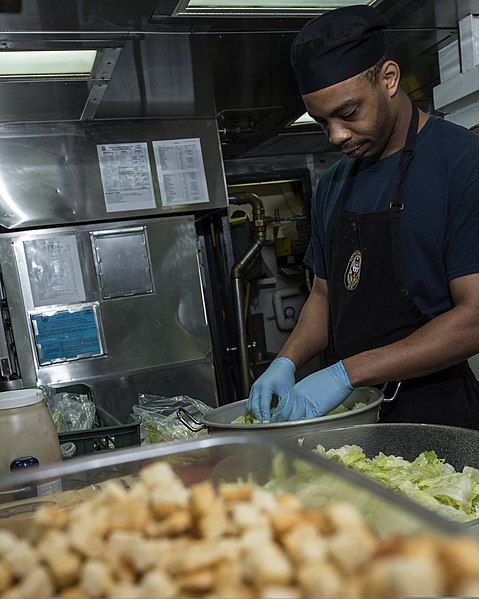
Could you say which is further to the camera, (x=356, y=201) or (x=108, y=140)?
(x=108, y=140)

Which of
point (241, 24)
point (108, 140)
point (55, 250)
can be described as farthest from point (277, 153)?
point (241, 24)

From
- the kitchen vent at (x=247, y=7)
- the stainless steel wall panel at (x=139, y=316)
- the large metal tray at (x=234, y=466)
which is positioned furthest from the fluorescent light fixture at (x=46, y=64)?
the large metal tray at (x=234, y=466)

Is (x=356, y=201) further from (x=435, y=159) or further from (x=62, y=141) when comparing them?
(x=62, y=141)

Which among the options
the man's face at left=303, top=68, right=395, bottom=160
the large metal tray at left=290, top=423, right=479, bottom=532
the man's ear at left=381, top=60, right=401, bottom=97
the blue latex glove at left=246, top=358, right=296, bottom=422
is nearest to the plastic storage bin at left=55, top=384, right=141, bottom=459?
the blue latex glove at left=246, top=358, right=296, bottom=422

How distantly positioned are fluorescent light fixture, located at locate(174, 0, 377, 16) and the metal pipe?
207cm

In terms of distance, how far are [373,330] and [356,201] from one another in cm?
45

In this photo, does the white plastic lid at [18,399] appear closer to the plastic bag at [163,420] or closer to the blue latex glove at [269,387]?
the blue latex glove at [269,387]

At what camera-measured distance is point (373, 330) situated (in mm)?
2000

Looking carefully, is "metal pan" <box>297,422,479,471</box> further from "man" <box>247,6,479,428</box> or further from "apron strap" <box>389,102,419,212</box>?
"apron strap" <box>389,102,419,212</box>

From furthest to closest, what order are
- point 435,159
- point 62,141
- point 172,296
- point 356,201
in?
point 172,296 → point 62,141 → point 356,201 → point 435,159

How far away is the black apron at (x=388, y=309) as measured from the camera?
6.33 ft

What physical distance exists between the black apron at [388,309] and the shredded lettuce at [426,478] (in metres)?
0.73

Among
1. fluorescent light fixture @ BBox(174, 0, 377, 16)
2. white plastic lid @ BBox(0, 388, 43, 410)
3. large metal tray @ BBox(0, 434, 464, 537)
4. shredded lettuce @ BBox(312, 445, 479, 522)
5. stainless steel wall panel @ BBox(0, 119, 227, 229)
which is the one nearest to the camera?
large metal tray @ BBox(0, 434, 464, 537)

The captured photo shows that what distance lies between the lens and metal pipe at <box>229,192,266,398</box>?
418 centimetres
